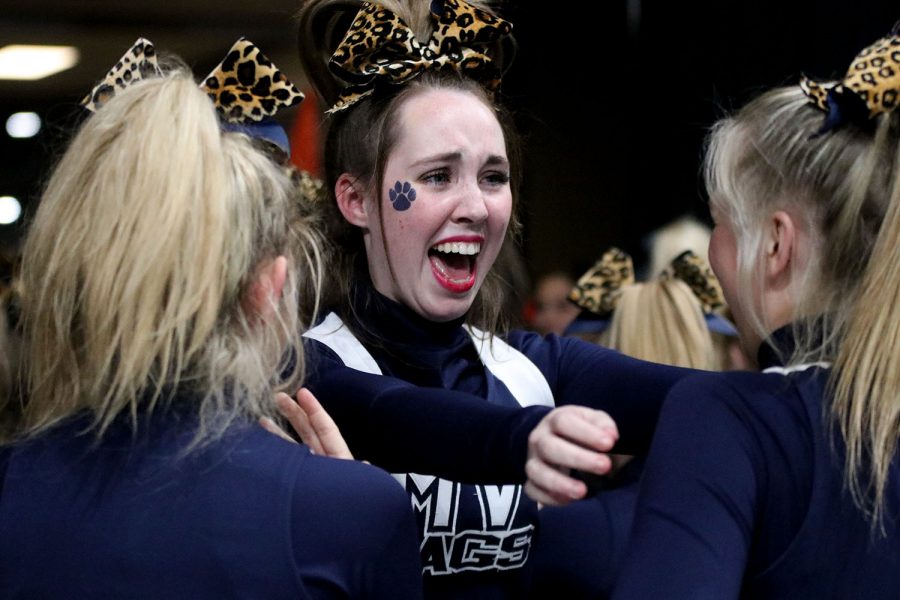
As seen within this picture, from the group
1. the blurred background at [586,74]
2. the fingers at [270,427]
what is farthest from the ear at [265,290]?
the blurred background at [586,74]

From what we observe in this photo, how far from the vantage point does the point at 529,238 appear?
7.17 metres

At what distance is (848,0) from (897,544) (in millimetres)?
4025

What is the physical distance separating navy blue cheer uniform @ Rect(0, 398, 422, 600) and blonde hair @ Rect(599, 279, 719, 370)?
5.14ft

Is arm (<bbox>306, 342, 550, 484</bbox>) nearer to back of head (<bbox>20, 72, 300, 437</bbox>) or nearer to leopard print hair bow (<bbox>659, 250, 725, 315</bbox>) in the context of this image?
back of head (<bbox>20, 72, 300, 437</bbox>)

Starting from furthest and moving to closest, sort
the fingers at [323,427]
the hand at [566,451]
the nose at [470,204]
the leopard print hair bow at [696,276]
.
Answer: the leopard print hair bow at [696,276]
the nose at [470,204]
the fingers at [323,427]
the hand at [566,451]

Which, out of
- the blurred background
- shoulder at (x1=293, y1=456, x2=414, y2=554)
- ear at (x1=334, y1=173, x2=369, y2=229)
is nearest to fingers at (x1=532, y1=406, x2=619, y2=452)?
shoulder at (x1=293, y1=456, x2=414, y2=554)

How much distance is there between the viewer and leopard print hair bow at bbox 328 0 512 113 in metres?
2.08

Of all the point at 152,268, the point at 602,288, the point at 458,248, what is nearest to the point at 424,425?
the point at 152,268

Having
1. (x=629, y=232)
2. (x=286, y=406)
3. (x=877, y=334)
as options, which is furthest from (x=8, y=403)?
(x=629, y=232)

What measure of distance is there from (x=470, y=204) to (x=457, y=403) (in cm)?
56

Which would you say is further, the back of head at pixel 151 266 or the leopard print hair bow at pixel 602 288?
the leopard print hair bow at pixel 602 288

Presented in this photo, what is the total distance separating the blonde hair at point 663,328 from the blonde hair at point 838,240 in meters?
1.27

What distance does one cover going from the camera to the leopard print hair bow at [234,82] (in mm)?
1744

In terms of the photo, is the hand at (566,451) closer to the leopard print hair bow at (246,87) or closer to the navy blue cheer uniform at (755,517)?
the navy blue cheer uniform at (755,517)
